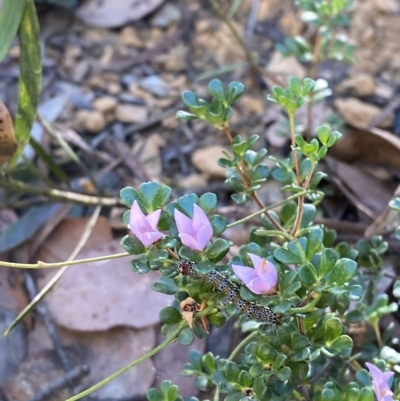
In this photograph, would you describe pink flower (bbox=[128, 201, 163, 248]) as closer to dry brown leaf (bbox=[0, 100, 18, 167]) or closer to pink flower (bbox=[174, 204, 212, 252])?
pink flower (bbox=[174, 204, 212, 252])

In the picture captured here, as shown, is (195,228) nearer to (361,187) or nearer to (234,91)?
Result: (234,91)

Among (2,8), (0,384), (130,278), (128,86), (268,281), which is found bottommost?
(0,384)

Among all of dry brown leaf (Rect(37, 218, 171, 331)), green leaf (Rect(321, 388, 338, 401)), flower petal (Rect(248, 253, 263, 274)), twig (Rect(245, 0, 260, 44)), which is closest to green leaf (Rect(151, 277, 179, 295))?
flower petal (Rect(248, 253, 263, 274))

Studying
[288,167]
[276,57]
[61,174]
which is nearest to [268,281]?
[288,167]

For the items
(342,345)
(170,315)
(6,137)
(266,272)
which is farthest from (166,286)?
(6,137)

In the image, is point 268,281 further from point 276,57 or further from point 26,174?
point 276,57

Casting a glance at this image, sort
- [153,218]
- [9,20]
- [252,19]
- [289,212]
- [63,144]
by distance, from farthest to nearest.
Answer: [252,19], [63,144], [9,20], [289,212], [153,218]
